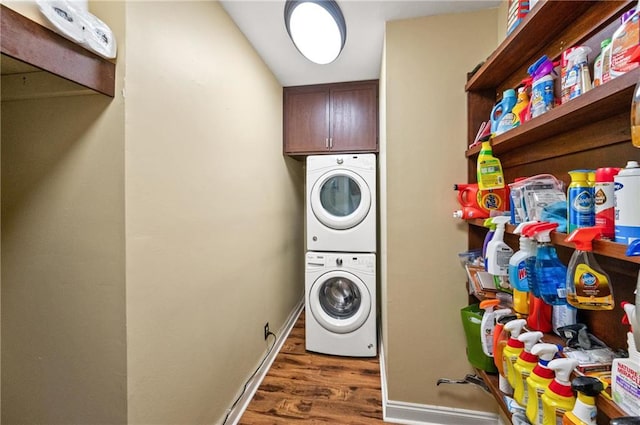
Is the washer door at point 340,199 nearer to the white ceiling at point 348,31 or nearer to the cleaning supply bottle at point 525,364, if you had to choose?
the white ceiling at point 348,31

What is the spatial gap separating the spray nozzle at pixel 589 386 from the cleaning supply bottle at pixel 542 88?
2.70 ft

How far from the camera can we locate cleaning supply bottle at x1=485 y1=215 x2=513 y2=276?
3.69ft

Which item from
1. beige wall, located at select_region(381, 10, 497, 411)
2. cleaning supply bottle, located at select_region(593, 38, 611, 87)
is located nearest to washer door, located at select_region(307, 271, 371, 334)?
beige wall, located at select_region(381, 10, 497, 411)

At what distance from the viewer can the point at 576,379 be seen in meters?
0.67

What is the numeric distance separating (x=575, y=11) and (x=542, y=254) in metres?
0.82

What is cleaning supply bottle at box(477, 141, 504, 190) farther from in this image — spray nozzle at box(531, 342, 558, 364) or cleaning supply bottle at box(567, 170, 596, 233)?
spray nozzle at box(531, 342, 558, 364)

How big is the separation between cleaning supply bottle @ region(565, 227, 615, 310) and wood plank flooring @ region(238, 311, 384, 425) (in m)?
1.42

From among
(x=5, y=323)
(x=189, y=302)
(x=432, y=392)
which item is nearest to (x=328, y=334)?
(x=432, y=392)

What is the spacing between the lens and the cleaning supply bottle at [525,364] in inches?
34.3

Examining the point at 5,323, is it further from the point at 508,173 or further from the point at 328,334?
the point at 508,173

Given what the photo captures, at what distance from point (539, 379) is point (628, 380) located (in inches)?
9.8

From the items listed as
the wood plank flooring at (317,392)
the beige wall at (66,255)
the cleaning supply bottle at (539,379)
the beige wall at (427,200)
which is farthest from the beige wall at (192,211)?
the cleaning supply bottle at (539,379)

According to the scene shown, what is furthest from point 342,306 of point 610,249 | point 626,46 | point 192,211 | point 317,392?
point 626,46

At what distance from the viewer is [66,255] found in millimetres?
923
